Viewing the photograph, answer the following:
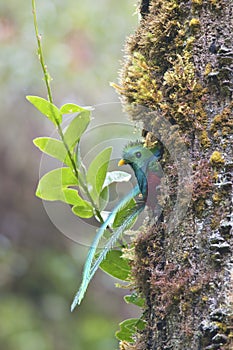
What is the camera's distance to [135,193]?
3.03 ft

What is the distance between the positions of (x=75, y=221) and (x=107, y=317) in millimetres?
3494

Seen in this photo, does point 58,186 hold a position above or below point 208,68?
below

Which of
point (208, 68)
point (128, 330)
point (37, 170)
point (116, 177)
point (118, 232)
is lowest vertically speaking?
point (128, 330)

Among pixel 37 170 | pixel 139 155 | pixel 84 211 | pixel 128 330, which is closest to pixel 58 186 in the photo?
pixel 84 211

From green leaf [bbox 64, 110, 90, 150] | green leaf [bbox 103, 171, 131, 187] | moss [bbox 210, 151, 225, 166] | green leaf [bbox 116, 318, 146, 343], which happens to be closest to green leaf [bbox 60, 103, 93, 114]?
green leaf [bbox 64, 110, 90, 150]

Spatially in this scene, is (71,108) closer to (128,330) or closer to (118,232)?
(118,232)

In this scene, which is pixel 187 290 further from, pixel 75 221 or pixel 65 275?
pixel 65 275

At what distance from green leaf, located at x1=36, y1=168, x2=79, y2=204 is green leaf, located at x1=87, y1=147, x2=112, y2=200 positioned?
0.03 m

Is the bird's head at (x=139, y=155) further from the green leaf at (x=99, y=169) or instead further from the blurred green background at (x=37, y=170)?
the blurred green background at (x=37, y=170)

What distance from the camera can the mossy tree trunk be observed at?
77cm

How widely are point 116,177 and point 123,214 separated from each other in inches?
3.1

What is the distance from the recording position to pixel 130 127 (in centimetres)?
94

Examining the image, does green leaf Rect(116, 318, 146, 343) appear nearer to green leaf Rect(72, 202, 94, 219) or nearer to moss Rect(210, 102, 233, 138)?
green leaf Rect(72, 202, 94, 219)

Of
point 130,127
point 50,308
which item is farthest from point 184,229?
point 50,308
